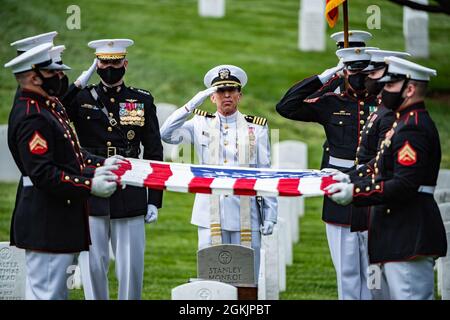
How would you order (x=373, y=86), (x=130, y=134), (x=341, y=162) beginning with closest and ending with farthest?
(x=373, y=86) → (x=130, y=134) → (x=341, y=162)

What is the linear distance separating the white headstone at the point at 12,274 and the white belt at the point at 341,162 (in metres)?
2.93

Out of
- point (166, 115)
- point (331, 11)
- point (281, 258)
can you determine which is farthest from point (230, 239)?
point (166, 115)

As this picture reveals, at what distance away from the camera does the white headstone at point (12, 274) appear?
1255 centimetres

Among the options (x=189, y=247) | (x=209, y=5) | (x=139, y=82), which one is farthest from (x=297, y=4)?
(x=189, y=247)

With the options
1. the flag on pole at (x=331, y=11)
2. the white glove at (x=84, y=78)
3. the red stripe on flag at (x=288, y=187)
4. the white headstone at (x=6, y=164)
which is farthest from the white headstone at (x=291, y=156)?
the red stripe on flag at (x=288, y=187)

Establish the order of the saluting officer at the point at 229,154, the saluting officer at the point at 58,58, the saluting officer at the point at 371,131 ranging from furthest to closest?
the saluting officer at the point at 229,154 < the saluting officer at the point at 371,131 < the saluting officer at the point at 58,58

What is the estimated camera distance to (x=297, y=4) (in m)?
33.0

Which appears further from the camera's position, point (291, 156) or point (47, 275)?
point (291, 156)

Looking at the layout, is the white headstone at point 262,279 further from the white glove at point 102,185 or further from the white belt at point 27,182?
the white belt at point 27,182

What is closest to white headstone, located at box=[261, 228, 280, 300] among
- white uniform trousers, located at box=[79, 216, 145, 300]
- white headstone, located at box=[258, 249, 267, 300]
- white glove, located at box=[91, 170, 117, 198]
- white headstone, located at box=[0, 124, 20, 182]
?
white headstone, located at box=[258, 249, 267, 300]

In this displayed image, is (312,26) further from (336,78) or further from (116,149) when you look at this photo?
(116,149)

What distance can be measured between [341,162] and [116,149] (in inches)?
78.7

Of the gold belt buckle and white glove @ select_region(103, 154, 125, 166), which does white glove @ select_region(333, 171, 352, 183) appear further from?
the gold belt buckle

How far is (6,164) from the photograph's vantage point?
20.4 metres
